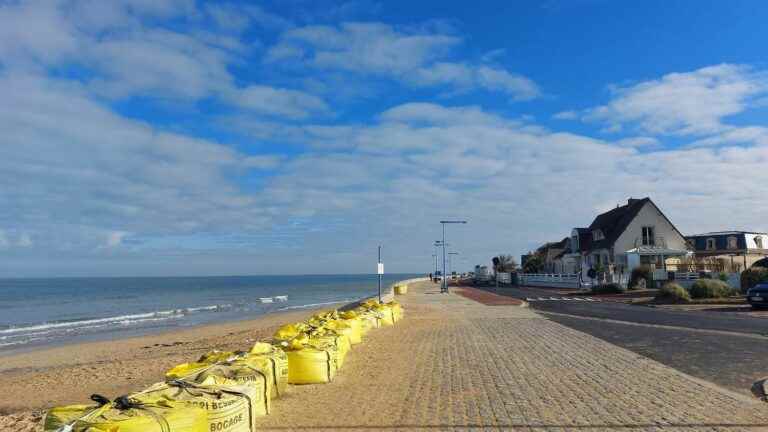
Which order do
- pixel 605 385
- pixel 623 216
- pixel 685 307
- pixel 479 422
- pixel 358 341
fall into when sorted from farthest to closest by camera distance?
pixel 623 216 < pixel 685 307 < pixel 358 341 < pixel 605 385 < pixel 479 422

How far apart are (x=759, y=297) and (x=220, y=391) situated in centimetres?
2588

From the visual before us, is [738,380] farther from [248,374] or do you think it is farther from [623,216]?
[623,216]

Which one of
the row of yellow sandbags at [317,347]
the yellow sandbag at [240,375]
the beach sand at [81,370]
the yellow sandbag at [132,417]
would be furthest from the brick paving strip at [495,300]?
the yellow sandbag at [132,417]

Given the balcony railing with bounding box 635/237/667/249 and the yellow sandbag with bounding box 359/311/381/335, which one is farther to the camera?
the balcony railing with bounding box 635/237/667/249

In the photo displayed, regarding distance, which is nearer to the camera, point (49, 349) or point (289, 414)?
point (289, 414)

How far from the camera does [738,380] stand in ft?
33.9

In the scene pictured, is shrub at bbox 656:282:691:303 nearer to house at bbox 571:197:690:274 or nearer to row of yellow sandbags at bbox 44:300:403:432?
house at bbox 571:197:690:274

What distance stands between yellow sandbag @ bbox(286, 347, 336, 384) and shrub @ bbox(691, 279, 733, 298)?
26.9 metres

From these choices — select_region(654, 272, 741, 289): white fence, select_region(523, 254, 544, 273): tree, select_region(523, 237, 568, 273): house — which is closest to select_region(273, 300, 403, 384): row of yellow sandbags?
select_region(654, 272, 741, 289): white fence

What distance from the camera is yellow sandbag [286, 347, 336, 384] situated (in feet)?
33.4

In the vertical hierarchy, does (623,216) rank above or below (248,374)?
above

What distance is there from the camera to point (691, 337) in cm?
1658

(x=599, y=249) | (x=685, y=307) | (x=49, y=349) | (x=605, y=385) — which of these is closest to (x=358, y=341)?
(x=605, y=385)

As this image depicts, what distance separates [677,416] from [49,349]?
2503 cm
